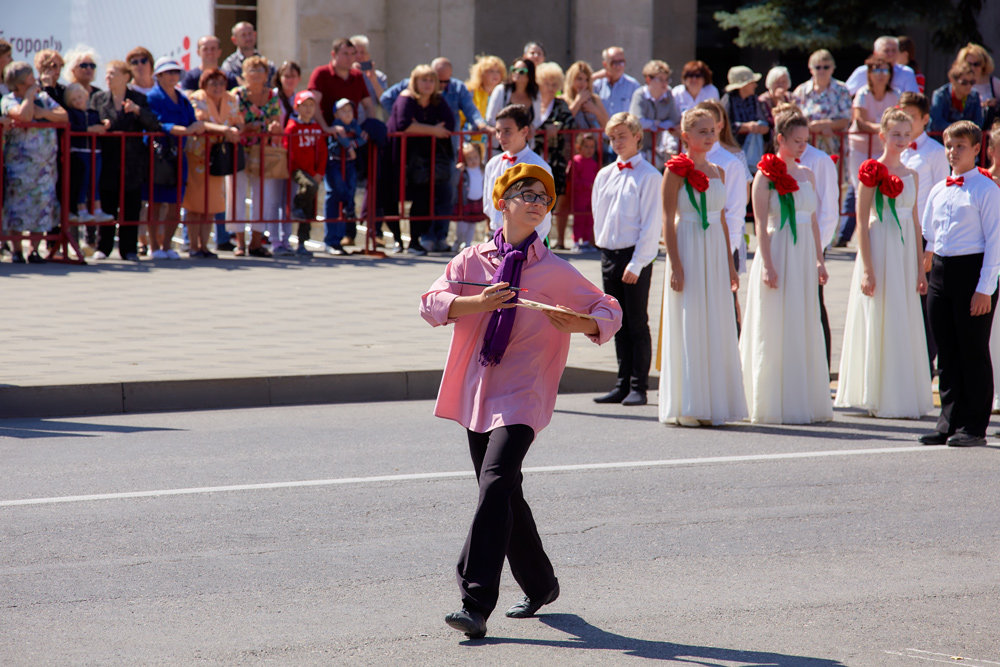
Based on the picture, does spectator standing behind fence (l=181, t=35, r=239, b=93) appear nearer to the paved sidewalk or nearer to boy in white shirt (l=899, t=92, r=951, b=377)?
the paved sidewalk

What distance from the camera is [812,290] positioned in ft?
33.1

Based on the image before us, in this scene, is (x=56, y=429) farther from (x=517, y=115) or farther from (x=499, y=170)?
(x=517, y=115)

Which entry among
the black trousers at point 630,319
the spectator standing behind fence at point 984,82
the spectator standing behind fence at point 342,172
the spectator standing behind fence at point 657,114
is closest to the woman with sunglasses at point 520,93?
the spectator standing behind fence at point 657,114

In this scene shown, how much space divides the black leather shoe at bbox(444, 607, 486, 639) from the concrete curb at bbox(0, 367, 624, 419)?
519 cm

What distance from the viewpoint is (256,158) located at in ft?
53.2

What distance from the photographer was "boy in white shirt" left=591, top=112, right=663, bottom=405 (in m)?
10.1

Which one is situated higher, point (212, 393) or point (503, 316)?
point (503, 316)

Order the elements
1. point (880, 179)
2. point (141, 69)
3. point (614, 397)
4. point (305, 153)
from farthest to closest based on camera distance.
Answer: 1. point (305, 153)
2. point (141, 69)
3. point (614, 397)
4. point (880, 179)

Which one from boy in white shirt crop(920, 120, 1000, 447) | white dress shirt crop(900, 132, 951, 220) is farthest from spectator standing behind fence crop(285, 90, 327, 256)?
boy in white shirt crop(920, 120, 1000, 447)

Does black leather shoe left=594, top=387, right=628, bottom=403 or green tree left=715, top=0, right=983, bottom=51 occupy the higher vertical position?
green tree left=715, top=0, right=983, bottom=51

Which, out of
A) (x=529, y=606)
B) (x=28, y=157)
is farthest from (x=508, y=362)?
(x=28, y=157)

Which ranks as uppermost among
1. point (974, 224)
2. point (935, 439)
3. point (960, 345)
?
point (974, 224)

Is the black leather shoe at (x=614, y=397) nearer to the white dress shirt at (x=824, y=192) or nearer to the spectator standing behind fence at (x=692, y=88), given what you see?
the white dress shirt at (x=824, y=192)

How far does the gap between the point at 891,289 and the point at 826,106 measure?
27.2 ft
